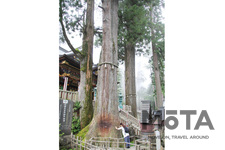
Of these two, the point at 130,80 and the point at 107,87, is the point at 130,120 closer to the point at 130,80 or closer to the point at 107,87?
the point at 130,80

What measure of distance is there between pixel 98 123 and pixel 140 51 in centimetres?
636

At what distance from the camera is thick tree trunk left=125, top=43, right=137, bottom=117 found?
7.68 m

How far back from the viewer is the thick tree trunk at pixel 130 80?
7.68m

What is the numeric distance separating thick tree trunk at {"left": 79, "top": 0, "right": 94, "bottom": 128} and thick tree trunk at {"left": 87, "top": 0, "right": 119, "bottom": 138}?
129 centimetres

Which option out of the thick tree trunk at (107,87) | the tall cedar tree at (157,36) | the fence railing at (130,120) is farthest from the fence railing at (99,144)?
the tall cedar tree at (157,36)

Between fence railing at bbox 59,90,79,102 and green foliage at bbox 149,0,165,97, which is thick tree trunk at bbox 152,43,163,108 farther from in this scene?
fence railing at bbox 59,90,79,102

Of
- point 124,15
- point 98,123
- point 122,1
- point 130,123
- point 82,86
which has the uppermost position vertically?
point 122,1

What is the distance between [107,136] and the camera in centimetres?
383

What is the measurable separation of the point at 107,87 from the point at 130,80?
3.72m

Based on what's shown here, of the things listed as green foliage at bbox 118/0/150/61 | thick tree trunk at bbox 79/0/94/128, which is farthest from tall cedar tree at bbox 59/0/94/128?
green foliage at bbox 118/0/150/61

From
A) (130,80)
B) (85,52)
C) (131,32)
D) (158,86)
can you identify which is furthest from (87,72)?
(158,86)

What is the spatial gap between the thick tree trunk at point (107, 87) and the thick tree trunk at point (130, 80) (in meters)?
3.18
